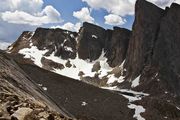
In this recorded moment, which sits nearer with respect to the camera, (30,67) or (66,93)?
(66,93)

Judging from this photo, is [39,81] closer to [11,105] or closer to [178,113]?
[178,113]

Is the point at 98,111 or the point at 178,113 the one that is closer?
the point at 98,111

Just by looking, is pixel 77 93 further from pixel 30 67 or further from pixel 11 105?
pixel 11 105

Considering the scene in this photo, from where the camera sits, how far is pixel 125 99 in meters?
116

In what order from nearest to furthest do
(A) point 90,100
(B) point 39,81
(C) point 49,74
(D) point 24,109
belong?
1. (D) point 24,109
2. (A) point 90,100
3. (B) point 39,81
4. (C) point 49,74

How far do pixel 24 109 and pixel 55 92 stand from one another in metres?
92.2

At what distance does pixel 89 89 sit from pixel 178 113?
25.7 m

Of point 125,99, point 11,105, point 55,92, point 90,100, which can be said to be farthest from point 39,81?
point 11,105

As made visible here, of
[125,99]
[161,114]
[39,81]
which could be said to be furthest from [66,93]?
[161,114]

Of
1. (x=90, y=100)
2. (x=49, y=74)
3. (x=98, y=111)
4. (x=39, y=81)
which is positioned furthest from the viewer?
(x=49, y=74)

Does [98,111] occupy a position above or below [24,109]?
below

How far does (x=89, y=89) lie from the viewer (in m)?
119

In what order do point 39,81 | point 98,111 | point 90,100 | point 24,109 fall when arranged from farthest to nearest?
1. point 39,81
2. point 90,100
3. point 98,111
4. point 24,109

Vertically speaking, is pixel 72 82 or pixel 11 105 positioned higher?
pixel 11 105
